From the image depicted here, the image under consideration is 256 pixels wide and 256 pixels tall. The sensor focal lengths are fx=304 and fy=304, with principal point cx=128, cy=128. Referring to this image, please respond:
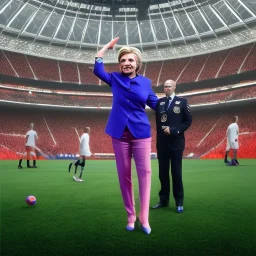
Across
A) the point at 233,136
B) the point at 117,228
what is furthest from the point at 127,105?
the point at 233,136

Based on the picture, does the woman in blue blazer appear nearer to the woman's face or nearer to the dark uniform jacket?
the woman's face

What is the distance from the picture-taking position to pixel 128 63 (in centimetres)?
333

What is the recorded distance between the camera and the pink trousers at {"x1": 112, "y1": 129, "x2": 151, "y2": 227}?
3.31 metres

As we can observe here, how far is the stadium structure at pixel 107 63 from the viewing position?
30422mm

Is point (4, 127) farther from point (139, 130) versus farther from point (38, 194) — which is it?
point (139, 130)

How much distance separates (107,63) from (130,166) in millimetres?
35877

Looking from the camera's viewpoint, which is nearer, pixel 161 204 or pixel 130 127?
pixel 130 127

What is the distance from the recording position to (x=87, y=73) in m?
38.1

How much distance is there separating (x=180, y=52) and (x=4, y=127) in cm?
2144

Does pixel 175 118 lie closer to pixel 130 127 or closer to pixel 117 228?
pixel 130 127

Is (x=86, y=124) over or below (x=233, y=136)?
over

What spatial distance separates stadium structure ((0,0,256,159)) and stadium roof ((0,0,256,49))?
0.33ft

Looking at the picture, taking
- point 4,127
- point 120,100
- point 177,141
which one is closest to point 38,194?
point 177,141

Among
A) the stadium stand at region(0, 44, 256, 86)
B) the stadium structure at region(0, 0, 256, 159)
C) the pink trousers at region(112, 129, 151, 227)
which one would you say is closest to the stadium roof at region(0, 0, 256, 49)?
the stadium structure at region(0, 0, 256, 159)
